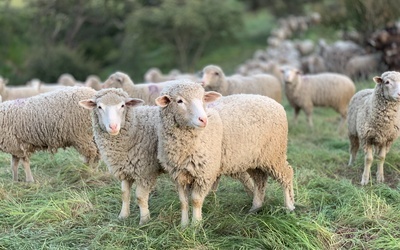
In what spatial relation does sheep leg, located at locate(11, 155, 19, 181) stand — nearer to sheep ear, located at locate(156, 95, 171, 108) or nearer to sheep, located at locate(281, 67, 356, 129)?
sheep ear, located at locate(156, 95, 171, 108)

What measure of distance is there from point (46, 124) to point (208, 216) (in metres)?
2.27

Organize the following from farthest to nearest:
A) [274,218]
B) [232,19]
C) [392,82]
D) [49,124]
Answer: [232,19]
[49,124]
[392,82]
[274,218]

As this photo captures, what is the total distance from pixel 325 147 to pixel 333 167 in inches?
48.0

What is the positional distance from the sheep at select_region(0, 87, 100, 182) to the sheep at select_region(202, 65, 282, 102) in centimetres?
216

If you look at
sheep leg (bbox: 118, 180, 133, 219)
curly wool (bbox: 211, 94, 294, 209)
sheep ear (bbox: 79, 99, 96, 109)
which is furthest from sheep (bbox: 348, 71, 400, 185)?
sheep ear (bbox: 79, 99, 96, 109)

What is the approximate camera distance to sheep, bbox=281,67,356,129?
8.55 m

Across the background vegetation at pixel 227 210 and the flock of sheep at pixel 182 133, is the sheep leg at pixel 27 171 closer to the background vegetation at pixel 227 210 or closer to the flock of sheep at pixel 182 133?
the flock of sheep at pixel 182 133

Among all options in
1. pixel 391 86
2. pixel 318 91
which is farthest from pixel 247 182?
pixel 318 91

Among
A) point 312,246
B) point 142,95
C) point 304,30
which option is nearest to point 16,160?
point 142,95

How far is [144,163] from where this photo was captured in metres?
4.09

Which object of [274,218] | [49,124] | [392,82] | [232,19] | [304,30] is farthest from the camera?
[232,19]

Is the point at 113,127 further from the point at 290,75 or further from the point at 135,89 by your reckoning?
the point at 290,75

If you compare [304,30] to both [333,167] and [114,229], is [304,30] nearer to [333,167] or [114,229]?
[333,167]

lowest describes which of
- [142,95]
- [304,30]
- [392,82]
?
[304,30]
